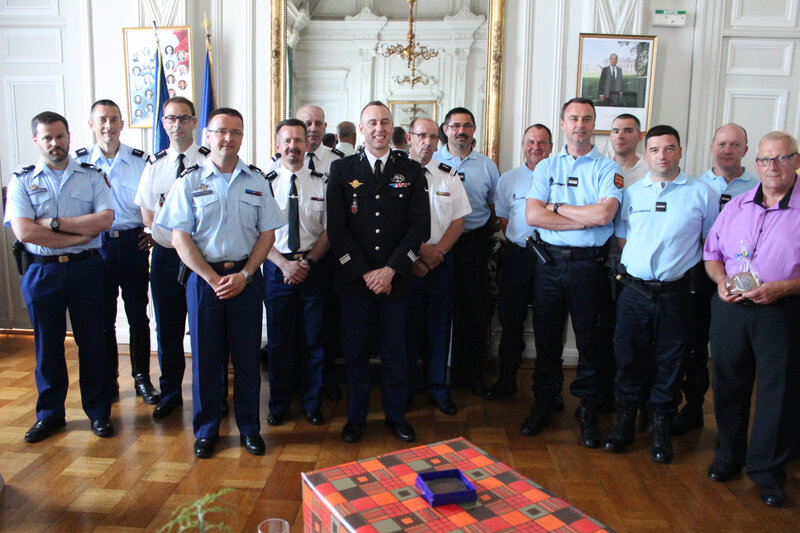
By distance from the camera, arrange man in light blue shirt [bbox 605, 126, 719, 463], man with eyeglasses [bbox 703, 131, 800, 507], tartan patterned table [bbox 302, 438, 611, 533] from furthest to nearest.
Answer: man in light blue shirt [bbox 605, 126, 719, 463] < man with eyeglasses [bbox 703, 131, 800, 507] < tartan patterned table [bbox 302, 438, 611, 533]

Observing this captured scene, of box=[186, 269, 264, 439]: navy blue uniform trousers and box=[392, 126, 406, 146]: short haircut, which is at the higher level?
box=[392, 126, 406, 146]: short haircut

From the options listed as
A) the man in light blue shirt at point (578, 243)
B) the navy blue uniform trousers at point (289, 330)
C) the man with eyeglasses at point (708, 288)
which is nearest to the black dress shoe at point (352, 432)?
the navy blue uniform trousers at point (289, 330)

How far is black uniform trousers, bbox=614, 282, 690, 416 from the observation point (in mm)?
2842

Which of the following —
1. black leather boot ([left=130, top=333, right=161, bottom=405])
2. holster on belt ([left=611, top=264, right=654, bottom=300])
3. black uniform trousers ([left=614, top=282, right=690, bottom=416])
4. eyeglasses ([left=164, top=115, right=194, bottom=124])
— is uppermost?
eyeglasses ([left=164, top=115, right=194, bottom=124])

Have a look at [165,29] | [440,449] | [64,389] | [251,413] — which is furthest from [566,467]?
[165,29]

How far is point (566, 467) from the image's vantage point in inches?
111

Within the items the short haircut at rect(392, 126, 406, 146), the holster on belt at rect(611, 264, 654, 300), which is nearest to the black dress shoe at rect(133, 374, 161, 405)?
the short haircut at rect(392, 126, 406, 146)

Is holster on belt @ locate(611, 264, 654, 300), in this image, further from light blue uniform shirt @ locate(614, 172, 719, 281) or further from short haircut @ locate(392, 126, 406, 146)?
short haircut @ locate(392, 126, 406, 146)

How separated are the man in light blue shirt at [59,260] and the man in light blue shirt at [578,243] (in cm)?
220

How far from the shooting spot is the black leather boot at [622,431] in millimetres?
2988

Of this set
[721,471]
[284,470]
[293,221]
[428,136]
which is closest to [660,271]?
[721,471]

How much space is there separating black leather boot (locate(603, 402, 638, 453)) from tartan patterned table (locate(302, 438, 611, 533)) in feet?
5.08

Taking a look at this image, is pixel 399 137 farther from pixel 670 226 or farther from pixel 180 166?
pixel 670 226

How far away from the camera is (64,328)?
306 cm
